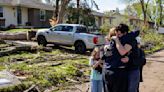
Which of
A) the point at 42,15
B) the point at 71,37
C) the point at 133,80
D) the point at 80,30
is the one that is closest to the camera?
the point at 133,80

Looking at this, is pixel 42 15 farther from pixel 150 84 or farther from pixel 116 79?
pixel 116 79

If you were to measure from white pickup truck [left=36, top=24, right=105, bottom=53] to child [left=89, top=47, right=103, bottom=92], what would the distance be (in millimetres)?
13075

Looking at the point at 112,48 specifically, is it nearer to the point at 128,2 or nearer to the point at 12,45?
the point at 12,45

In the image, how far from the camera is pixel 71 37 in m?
22.1

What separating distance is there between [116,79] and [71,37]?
15533mm

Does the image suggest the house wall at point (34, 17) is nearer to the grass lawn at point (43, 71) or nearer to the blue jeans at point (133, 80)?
the grass lawn at point (43, 71)

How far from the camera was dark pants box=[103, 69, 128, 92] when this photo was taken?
21.9 ft

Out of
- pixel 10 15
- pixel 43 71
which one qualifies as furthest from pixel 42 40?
pixel 10 15

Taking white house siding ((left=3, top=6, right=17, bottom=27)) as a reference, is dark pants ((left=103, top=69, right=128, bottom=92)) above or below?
below

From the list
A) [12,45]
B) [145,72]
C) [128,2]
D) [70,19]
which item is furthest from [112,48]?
[128,2]

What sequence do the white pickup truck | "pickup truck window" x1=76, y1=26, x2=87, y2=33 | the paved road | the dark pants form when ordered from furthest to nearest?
"pickup truck window" x1=76, y1=26, x2=87, y2=33
the white pickup truck
the paved road
the dark pants

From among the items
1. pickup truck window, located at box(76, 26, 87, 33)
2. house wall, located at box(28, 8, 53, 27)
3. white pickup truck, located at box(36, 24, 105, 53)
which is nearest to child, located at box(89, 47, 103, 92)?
white pickup truck, located at box(36, 24, 105, 53)

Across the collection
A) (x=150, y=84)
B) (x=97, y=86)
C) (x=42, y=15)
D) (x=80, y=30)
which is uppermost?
(x=42, y=15)

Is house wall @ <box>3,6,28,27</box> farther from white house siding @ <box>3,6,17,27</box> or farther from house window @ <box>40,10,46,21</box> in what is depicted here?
house window @ <box>40,10,46,21</box>
